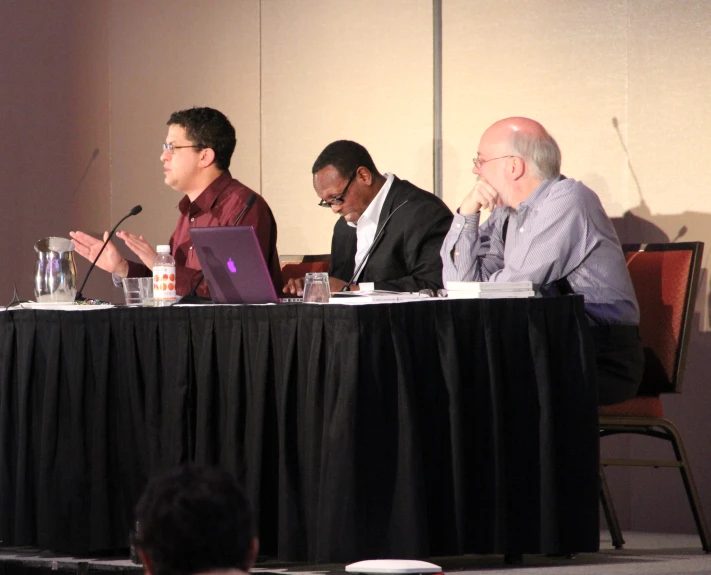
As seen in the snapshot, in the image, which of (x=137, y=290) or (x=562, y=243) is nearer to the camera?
(x=562, y=243)

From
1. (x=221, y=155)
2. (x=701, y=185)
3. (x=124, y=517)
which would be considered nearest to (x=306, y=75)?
(x=221, y=155)

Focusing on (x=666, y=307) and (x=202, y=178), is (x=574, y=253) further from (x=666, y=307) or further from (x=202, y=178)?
(x=202, y=178)

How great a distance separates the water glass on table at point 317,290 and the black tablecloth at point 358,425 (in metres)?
0.08

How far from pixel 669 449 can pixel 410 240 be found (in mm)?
1169

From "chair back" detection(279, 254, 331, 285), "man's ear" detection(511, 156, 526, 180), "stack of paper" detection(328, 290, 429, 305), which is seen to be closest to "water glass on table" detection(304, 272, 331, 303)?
"stack of paper" detection(328, 290, 429, 305)

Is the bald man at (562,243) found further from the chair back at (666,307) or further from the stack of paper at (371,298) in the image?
the stack of paper at (371,298)

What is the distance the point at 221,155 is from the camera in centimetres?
427

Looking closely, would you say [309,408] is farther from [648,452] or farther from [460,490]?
[648,452]

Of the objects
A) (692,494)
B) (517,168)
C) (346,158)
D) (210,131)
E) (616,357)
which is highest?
(210,131)

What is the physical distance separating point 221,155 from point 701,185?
66.9 inches

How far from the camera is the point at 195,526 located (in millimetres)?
1188

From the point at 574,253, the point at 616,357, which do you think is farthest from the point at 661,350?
the point at 574,253

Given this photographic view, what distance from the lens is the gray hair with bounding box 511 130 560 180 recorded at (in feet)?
11.0

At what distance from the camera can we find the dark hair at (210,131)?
424cm
